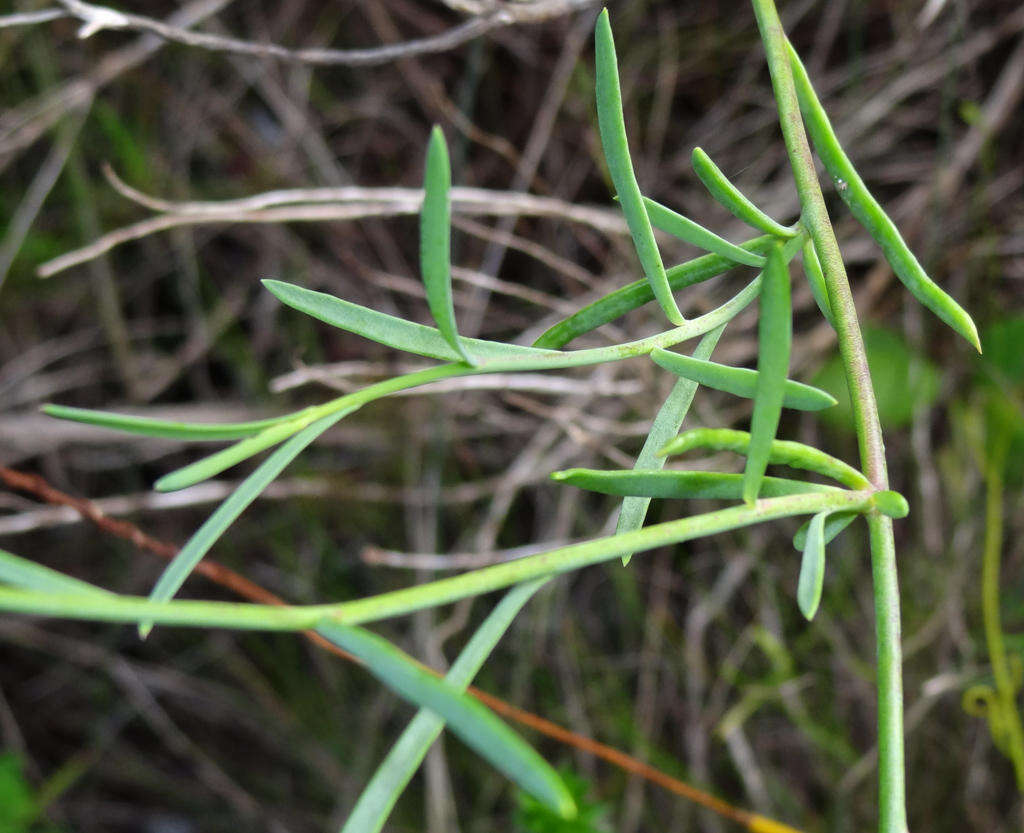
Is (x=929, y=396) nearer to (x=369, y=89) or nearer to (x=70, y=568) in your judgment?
(x=369, y=89)

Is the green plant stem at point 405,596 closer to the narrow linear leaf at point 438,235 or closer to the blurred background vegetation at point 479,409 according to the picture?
the narrow linear leaf at point 438,235

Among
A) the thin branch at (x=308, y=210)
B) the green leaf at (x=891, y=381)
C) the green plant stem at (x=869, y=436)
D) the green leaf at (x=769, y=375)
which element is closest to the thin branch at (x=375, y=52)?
the thin branch at (x=308, y=210)

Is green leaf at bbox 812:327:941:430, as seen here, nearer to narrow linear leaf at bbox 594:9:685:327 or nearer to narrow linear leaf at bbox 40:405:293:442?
narrow linear leaf at bbox 594:9:685:327

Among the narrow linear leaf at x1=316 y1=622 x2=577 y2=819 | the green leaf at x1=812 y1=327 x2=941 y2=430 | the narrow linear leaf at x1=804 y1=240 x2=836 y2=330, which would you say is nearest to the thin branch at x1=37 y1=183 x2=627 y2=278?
the green leaf at x1=812 y1=327 x2=941 y2=430

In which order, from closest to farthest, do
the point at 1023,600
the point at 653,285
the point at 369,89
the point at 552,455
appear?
the point at 653,285, the point at 1023,600, the point at 552,455, the point at 369,89

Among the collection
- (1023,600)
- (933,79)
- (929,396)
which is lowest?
(1023,600)

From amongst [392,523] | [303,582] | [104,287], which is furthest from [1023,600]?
[104,287]
